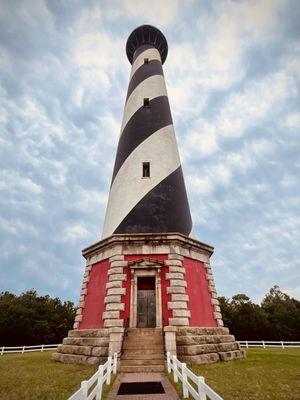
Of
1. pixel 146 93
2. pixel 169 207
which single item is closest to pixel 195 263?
pixel 169 207

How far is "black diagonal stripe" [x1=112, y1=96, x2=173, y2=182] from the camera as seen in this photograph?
14.4 m

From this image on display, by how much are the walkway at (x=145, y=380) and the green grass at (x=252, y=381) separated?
228 mm

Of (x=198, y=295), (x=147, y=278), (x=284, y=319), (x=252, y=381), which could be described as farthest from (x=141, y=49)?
(x=284, y=319)

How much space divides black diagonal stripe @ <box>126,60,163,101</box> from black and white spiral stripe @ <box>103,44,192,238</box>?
9cm

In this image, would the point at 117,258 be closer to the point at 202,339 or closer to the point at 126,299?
the point at 126,299

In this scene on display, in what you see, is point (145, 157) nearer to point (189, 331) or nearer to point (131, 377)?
point (189, 331)

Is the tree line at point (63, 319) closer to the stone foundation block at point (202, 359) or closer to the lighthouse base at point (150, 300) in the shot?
the lighthouse base at point (150, 300)

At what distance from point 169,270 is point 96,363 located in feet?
13.1

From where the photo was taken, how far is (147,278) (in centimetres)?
1090

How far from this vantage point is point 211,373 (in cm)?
736

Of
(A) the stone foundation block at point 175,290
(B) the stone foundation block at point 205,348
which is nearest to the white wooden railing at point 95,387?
(B) the stone foundation block at point 205,348

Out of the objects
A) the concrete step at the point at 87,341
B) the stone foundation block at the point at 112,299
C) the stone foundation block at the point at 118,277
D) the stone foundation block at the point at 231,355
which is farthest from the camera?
the stone foundation block at the point at 118,277

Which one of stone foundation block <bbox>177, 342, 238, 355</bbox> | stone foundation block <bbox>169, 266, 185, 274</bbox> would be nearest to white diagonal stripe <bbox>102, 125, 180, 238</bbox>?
stone foundation block <bbox>169, 266, 185, 274</bbox>

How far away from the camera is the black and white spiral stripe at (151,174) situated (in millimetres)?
12156
